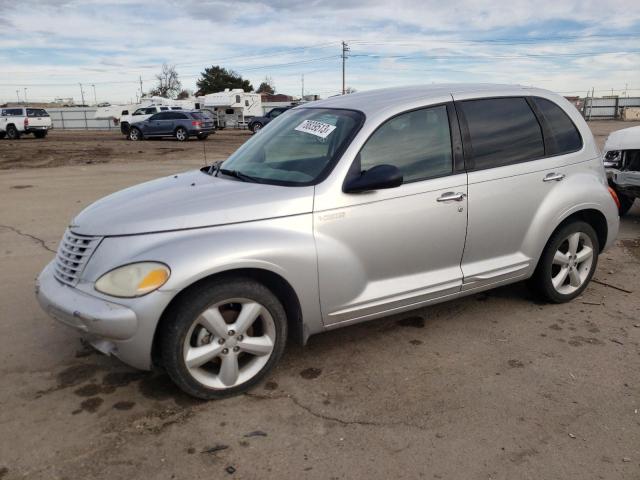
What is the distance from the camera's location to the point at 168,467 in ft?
8.48

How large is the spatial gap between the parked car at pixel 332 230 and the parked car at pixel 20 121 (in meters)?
30.6

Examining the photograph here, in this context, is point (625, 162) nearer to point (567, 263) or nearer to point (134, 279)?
point (567, 263)

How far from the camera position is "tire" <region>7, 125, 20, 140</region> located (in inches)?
1190

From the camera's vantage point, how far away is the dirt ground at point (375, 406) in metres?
2.60

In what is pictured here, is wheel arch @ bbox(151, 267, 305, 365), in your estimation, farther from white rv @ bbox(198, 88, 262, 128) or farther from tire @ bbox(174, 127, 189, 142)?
white rv @ bbox(198, 88, 262, 128)

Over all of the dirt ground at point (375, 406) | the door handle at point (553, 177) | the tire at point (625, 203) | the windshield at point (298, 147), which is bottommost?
the dirt ground at point (375, 406)

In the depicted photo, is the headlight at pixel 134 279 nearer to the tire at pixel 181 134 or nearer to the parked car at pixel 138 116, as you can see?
the tire at pixel 181 134

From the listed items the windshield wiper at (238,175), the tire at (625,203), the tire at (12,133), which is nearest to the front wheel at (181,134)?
the tire at (12,133)

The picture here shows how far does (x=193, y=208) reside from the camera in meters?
3.14

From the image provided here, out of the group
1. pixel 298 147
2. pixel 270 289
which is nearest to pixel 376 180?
pixel 298 147

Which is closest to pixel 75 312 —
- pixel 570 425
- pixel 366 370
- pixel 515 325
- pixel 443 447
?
pixel 366 370

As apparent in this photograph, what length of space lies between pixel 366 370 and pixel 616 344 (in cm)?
178

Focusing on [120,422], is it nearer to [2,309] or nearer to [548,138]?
[2,309]

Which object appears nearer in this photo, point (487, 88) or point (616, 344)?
point (616, 344)
